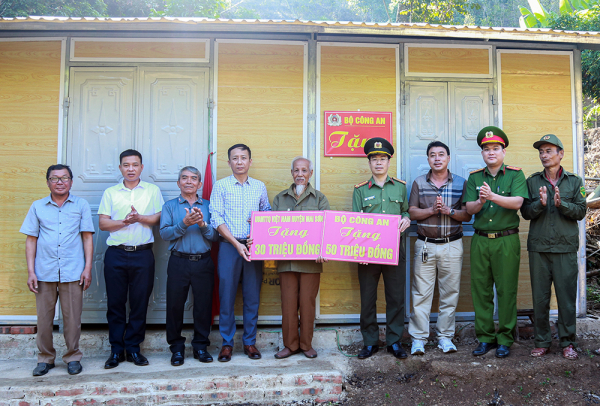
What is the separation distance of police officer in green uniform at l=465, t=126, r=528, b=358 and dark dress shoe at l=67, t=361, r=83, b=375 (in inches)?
149

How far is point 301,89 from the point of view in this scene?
4.69 metres

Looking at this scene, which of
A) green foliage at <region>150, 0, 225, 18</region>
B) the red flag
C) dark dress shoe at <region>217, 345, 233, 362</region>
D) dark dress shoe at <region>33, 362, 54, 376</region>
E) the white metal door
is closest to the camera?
dark dress shoe at <region>33, 362, 54, 376</region>

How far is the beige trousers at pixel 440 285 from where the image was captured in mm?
4051

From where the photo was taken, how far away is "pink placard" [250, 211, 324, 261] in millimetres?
3895

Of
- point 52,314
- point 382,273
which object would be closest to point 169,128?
point 52,314

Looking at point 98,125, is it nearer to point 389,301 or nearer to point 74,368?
point 74,368

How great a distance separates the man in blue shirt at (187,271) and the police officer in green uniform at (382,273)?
1542 millimetres

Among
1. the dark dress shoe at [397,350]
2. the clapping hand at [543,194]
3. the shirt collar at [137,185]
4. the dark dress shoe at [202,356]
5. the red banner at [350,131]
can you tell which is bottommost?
the dark dress shoe at [202,356]

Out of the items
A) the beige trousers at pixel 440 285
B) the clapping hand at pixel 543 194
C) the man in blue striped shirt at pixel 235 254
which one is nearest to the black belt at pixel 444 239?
the beige trousers at pixel 440 285

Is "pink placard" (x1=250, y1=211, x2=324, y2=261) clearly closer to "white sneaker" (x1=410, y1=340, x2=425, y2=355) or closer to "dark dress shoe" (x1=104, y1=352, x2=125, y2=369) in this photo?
"white sneaker" (x1=410, y1=340, x2=425, y2=355)

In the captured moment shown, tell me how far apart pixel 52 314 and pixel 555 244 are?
15.9ft

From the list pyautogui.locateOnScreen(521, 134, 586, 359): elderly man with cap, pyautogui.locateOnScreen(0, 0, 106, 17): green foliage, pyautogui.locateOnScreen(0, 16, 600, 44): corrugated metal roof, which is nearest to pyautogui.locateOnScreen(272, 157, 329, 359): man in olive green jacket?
pyautogui.locateOnScreen(0, 16, 600, 44): corrugated metal roof

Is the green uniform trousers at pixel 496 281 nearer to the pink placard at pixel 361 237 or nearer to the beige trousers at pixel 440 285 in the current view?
the beige trousers at pixel 440 285

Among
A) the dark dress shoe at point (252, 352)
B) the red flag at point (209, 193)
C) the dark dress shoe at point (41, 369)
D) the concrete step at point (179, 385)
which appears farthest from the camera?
the red flag at point (209, 193)
